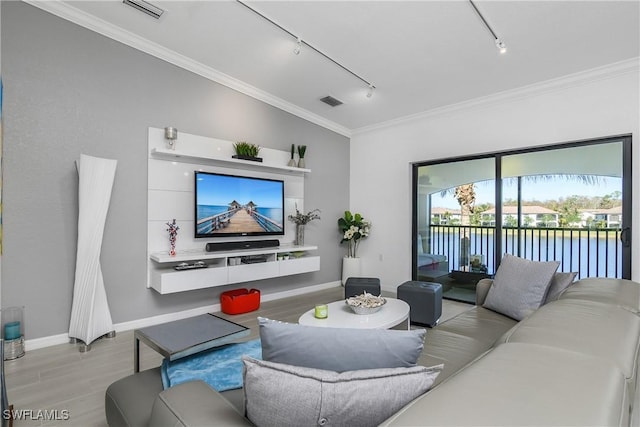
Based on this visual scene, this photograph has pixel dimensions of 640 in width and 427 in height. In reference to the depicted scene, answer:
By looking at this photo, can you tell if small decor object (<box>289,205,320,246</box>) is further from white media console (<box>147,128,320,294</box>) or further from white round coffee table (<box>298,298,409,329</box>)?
white round coffee table (<box>298,298,409,329</box>)

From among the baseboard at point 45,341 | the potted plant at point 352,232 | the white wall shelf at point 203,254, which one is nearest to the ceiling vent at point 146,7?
the white wall shelf at point 203,254

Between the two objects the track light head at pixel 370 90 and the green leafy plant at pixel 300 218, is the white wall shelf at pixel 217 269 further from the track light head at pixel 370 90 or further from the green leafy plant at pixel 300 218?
the track light head at pixel 370 90

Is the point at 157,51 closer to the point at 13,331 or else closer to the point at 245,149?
the point at 245,149

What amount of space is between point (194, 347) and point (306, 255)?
3228 mm

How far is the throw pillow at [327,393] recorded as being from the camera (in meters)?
0.77

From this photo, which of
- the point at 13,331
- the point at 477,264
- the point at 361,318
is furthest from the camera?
the point at 477,264

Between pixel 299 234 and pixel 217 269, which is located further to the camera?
pixel 299 234

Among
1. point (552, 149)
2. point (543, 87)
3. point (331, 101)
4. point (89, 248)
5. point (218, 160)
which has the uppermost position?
point (331, 101)

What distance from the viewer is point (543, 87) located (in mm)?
3781

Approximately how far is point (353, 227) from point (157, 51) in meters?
3.61

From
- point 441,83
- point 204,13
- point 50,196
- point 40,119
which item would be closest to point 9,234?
point 50,196

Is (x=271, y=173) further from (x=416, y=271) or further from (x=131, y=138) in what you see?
(x=416, y=271)

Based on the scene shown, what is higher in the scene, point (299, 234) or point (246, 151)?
point (246, 151)

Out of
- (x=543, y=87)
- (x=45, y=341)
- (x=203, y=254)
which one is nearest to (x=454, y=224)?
(x=543, y=87)
